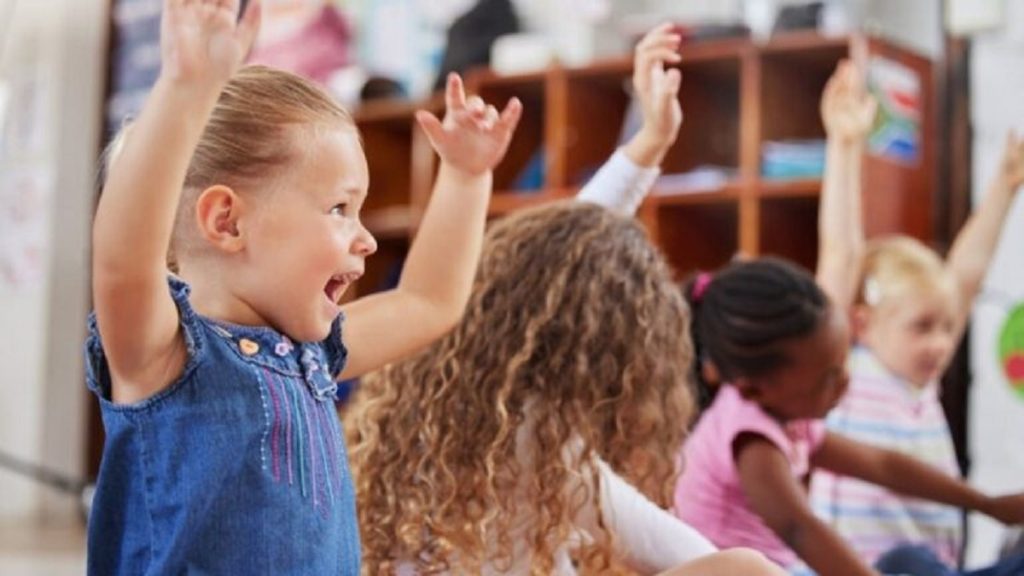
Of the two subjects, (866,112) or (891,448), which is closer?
(891,448)

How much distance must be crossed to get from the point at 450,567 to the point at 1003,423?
199 cm

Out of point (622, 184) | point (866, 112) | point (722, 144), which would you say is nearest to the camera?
point (622, 184)

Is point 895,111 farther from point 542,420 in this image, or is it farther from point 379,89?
point 542,420

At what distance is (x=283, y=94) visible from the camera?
3.80 feet

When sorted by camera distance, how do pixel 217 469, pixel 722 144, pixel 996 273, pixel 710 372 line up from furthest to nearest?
1. pixel 722 144
2. pixel 996 273
3. pixel 710 372
4. pixel 217 469

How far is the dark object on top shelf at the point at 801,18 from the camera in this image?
3.49 m

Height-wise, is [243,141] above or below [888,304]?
above

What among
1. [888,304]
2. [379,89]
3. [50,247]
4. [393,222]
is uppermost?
[379,89]

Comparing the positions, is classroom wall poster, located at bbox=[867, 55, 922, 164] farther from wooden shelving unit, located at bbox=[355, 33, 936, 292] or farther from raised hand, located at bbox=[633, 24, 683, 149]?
raised hand, located at bbox=[633, 24, 683, 149]

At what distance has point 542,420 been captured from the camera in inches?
61.1

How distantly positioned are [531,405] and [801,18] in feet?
7.08

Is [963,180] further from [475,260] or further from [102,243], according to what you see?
[102,243]

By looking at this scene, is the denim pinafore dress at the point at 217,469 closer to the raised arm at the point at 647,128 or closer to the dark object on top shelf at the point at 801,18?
the raised arm at the point at 647,128

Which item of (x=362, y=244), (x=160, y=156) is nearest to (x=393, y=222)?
(x=362, y=244)
